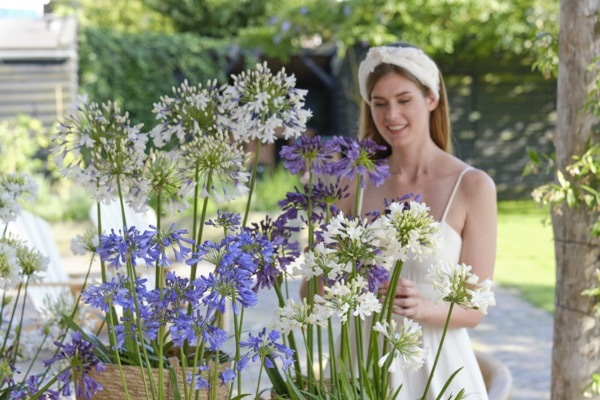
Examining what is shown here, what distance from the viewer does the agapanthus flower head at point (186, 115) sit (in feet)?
4.49

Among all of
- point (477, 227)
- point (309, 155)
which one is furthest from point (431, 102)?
point (309, 155)

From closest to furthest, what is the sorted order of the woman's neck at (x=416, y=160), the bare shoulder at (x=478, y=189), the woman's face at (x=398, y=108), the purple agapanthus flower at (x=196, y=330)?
the purple agapanthus flower at (x=196, y=330) → the woman's face at (x=398, y=108) → the bare shoulder at (x=478, y=189) → the woman's neck at (x=416, y=160)

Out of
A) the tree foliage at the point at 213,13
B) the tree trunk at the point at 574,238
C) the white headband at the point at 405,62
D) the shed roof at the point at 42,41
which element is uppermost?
the tree foliage at the point at 213,13

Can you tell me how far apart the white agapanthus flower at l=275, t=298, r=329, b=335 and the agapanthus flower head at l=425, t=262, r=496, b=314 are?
6.9 inches

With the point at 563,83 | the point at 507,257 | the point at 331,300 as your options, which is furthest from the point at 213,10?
the point at 331,300

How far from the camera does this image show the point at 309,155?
1.41m

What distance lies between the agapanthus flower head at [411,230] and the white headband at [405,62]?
927mm

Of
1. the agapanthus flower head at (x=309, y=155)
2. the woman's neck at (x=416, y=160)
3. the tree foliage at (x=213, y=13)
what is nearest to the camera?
the agapanthus flower head at (x=309, y=155)

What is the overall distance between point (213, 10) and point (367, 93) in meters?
22.4

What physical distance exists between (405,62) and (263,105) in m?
0.78

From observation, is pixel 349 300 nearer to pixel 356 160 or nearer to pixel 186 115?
pixel 356 160

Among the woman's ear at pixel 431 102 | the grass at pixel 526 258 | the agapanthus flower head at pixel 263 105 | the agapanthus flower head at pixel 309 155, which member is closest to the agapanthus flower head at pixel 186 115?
the agapanthus flower head at pixel 263 105

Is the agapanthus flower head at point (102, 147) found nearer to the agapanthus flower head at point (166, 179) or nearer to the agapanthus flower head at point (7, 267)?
the agapanthus flower head at point (166, 179)

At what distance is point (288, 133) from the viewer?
4.57ft
